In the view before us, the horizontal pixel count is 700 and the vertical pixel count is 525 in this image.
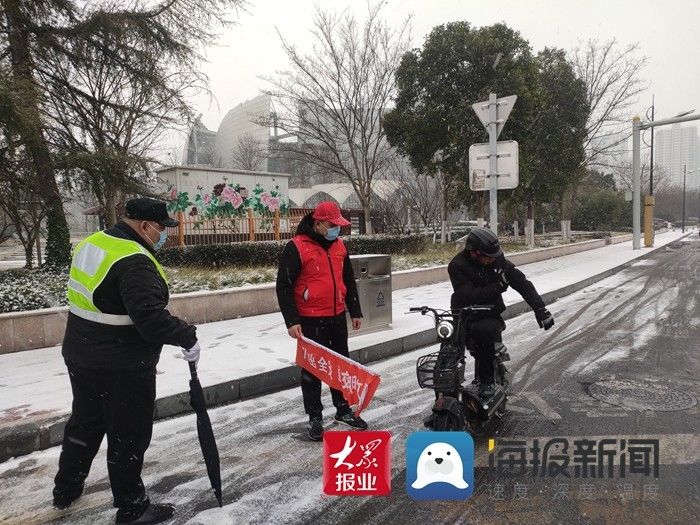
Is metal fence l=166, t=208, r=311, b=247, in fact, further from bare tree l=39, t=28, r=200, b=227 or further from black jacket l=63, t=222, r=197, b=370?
black jacket l=63, t=222, r=197, b=370

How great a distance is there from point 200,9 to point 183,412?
9.41 m

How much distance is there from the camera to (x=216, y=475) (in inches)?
115

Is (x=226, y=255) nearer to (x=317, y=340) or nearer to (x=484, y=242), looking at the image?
(x=317, y=340)

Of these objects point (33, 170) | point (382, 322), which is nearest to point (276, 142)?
point (33, 170)

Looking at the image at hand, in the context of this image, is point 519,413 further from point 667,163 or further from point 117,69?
point 667,163

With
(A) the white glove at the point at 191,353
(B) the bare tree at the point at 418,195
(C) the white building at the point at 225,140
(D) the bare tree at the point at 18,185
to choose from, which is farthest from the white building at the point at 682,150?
(A) the white glove at the point at 191,353

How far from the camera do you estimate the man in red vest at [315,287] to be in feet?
12.5

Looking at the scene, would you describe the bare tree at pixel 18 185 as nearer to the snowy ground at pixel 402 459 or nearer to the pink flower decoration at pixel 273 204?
the snowy ground at pixel 402 459

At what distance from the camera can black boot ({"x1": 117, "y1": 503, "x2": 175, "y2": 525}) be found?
2756mm

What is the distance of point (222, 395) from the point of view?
490 cm

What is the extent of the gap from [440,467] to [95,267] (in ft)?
7.40

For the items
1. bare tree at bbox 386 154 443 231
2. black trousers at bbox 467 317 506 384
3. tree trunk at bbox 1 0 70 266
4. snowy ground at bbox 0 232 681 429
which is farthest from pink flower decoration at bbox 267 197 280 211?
black trousers at bbox 467 317 506 384

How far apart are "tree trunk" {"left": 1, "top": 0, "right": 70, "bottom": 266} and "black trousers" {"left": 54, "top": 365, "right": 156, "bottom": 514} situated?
578cm

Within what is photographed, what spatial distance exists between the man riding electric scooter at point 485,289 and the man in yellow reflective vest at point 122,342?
201 centimetres
